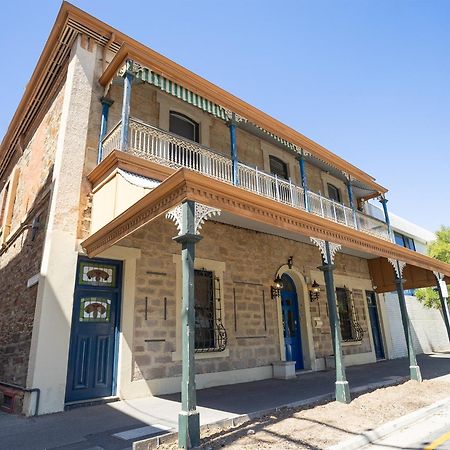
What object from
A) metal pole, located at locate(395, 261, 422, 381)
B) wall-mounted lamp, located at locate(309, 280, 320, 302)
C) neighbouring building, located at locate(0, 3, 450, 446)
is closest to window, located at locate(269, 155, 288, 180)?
neighbouring building, located at locate(0, 3, 450, 446)

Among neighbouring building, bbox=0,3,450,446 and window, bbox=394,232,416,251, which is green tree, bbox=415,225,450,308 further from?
neighbouring building, bbox=0,3,450,446

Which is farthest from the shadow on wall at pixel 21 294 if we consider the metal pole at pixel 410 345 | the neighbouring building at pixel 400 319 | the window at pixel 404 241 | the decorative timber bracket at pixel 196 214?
the window at pixel 404 241

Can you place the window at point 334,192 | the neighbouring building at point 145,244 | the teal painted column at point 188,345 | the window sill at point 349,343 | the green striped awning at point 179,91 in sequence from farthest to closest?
the window at point 334,192, the window sill at point 349,343, the green striped awning at point 179,91, the neighbouring building at point 145,244, the teal painted column at point 188,345

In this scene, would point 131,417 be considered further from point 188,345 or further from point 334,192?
point 334,192

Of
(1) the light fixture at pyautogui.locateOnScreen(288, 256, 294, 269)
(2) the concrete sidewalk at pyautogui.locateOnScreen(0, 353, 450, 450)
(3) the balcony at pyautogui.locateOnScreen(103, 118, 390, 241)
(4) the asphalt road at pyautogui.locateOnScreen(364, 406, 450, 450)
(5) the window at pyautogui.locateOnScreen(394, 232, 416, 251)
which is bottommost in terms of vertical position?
(4) the asphalt road at pyautogui.locateOnScreen(364, 406, 450, 450)

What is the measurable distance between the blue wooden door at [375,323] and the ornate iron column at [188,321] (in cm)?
1149

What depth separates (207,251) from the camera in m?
8.32

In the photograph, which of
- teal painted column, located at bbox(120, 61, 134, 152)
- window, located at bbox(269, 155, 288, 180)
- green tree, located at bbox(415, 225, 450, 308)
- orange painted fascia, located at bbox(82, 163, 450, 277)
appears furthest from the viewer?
green tree, located at bbox(415, 225, 450, 308)

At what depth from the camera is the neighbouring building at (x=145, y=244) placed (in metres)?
5.54

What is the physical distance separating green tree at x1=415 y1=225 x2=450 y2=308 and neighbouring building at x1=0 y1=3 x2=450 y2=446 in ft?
22.2

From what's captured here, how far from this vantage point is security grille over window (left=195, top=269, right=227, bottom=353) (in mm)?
7840

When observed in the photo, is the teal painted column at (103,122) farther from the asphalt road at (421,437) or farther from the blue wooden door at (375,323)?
the blue wooden door at (375,323)

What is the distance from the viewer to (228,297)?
845 centimetres

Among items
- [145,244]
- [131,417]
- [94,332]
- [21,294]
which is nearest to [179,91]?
[145,244]
